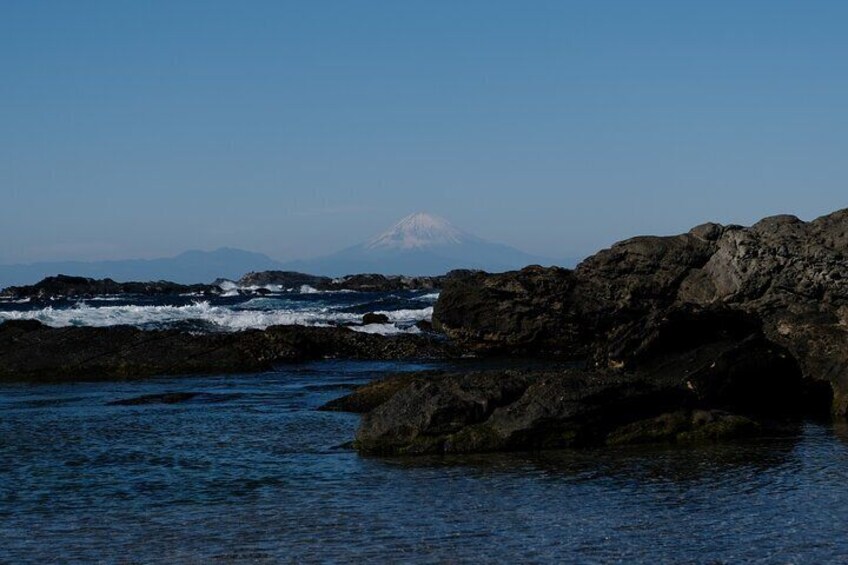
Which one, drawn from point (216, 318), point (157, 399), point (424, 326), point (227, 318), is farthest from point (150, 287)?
point (157, 399)

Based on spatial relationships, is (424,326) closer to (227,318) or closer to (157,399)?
(227,318)

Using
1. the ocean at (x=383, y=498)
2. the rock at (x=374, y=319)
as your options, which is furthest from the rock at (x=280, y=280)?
the ocean at (x=383, y=498)

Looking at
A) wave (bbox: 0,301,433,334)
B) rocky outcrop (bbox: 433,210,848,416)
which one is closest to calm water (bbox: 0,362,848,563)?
rocky outcrop (bbox: 433,210,848,416)

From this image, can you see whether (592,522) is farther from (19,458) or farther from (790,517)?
(19,458)

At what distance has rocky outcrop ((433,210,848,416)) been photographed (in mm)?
38000

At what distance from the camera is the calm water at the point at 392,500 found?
11.7 m

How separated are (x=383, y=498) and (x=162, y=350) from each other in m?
22.9

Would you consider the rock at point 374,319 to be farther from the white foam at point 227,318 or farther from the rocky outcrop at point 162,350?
the rocky outcrop at point 162,350

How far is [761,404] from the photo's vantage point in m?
22.1

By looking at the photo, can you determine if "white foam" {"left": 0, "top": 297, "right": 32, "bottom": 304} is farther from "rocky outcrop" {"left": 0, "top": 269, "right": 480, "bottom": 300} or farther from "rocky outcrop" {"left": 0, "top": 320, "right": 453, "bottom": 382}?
"rocky outcrop" {"left": 0, "top": 320, "right": 453, "bottom": 382}

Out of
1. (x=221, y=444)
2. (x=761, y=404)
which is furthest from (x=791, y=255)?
(x=221, y=444)

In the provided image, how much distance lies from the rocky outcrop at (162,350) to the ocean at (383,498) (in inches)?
463

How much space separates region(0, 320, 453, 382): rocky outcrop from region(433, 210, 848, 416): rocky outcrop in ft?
7.83

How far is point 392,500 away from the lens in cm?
1428
